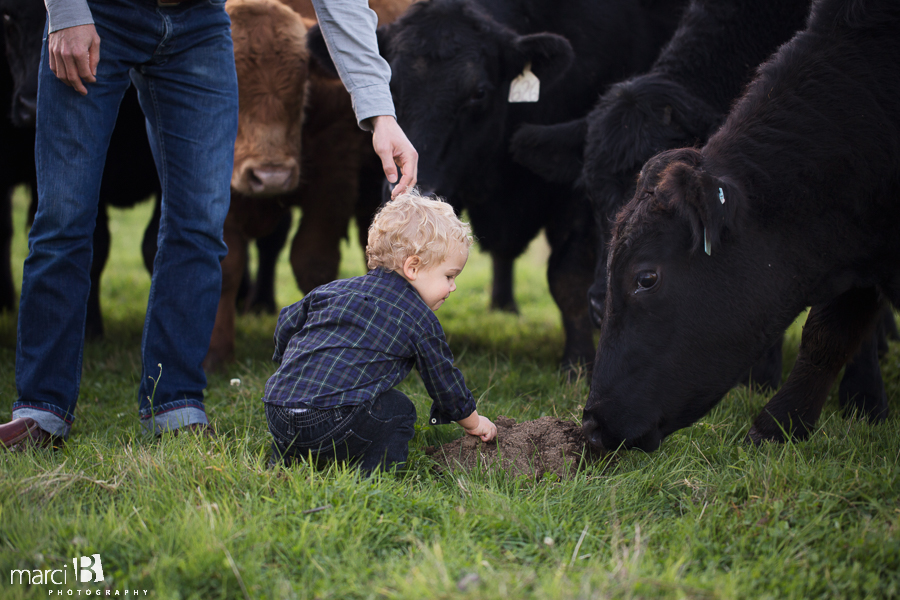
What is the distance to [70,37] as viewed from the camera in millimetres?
2529

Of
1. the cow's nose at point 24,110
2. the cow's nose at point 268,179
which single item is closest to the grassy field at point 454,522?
the cow's nose at point 268,179

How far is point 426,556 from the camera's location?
73.0 inches

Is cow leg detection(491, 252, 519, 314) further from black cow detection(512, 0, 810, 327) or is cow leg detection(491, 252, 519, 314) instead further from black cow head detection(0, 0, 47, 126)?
black cow head detection(0, 0, 47, 126)

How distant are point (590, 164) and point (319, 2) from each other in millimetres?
1610

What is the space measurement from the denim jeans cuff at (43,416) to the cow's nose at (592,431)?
6.26ft

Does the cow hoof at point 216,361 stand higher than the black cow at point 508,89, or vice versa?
the black cow at point 508,89

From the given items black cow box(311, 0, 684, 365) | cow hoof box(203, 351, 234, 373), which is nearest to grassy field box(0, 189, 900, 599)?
cow hoof box(203, 351, 234, 373)

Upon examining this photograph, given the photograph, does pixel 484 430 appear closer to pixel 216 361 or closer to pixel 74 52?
pixel 74 52

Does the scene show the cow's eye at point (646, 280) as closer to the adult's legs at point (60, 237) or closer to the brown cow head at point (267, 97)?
the adult's legs at point (60, 237)

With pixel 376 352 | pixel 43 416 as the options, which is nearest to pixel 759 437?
pixel 376 352

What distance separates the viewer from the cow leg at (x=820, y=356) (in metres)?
3.11

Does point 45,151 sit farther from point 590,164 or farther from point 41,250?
point 590,164

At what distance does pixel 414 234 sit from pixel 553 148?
2.20 meters

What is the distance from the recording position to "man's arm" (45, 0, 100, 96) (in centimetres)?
253
